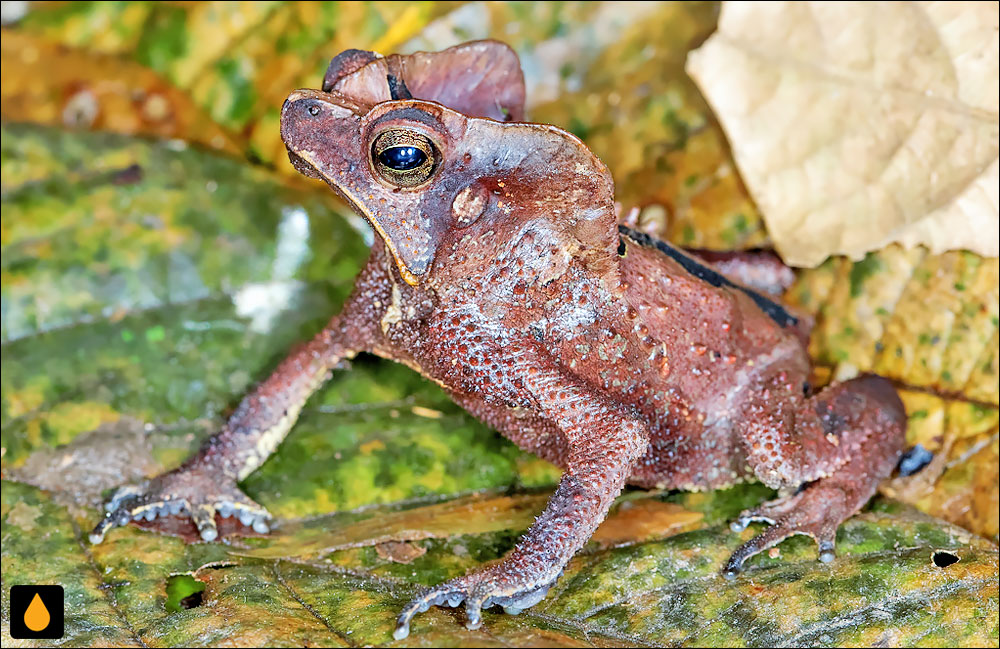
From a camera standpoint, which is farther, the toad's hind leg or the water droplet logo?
the toad's hind leg

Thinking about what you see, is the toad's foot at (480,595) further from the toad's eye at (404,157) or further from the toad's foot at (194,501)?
the toad's eye at (404,157)

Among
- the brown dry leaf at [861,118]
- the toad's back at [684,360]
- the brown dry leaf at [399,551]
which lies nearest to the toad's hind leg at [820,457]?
the toad's back at [684,360]

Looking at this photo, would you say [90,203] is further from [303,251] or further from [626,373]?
[626,373]

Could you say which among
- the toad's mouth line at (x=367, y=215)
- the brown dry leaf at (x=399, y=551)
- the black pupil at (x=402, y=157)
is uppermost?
the black pupil at (x=402, y=157)

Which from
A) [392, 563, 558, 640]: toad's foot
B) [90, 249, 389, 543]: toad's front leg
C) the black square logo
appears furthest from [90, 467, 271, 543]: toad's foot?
[392, 563, 558, 640]: toad's foot

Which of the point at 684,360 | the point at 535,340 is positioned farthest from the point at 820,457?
the point at 535,340

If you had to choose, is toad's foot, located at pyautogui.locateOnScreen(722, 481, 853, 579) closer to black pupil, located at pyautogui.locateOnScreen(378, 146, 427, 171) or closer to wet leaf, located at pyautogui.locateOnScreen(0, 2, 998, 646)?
wet leaf, located at pyautogui.locateOnScreen(0, 2, 998, 646)
